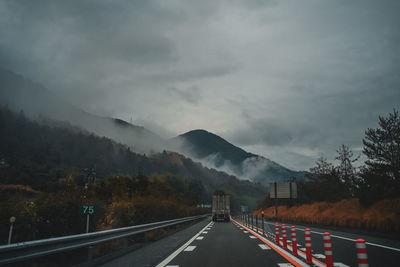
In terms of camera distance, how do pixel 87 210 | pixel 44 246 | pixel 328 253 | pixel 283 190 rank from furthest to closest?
pixel 283 190 < pixel 87 210 < pixel 328 253 < pixel 44 246

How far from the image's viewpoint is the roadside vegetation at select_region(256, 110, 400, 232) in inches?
979

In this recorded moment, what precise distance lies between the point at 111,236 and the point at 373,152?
134ft

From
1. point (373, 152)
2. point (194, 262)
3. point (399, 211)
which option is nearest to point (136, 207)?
point (194, 262)

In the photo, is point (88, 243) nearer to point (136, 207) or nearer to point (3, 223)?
A: point (3, 223)

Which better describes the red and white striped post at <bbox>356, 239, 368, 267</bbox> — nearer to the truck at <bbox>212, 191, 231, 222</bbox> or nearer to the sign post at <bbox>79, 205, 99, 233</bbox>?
the sign post at <bbox>79, 205, 99, 233</bbox>

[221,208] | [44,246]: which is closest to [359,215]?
[221,208]

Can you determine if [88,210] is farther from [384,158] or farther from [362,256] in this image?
[384,158]

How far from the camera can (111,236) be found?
907cm

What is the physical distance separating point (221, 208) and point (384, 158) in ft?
70.6

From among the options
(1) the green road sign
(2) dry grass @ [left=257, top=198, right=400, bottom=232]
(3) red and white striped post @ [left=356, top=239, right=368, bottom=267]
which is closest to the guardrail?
(1) the green road sign

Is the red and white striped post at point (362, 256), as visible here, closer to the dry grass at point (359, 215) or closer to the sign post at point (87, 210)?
the sign post at point (87, 210)

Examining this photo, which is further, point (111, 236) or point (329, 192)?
point (329, 192)

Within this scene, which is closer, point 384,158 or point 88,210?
point 88,210

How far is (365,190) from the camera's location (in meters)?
30.9
